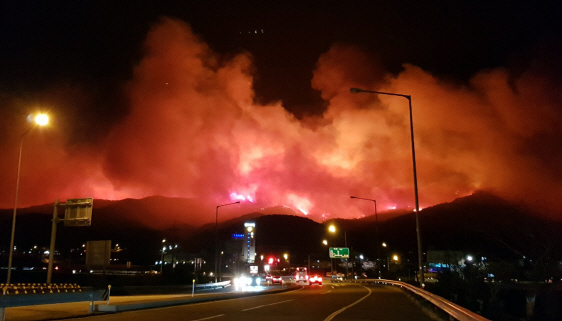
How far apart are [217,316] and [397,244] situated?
16222cm

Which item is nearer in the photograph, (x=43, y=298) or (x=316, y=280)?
(x=43, y=298)

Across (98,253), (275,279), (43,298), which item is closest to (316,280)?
(275,279)

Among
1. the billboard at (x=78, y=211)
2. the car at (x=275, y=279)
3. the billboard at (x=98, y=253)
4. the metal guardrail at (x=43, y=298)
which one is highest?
the billboard at (x=78, y=211)

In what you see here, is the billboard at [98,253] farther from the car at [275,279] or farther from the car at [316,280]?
the car at [275,279]

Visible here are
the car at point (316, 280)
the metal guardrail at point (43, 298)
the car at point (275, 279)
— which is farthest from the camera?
the car at point (275, 279)

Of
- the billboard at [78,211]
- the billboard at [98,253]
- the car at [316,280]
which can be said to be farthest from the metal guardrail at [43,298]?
the car at [316,280]

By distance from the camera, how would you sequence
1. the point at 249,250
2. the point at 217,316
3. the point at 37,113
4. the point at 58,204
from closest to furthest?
the point at 217,316 → the point at 37,113 → the point at 58,204 → the point at 249,250

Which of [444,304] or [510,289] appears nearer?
[444,304]

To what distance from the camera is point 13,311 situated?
60.2 feet

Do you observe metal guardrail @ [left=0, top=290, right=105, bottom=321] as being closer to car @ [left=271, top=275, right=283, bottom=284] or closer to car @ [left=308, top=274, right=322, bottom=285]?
car @ [left=308, top=274, right=322, bottom=285]

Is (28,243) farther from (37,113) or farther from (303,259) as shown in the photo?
(37,113)

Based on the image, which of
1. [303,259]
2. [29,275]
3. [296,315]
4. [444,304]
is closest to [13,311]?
[296,315]

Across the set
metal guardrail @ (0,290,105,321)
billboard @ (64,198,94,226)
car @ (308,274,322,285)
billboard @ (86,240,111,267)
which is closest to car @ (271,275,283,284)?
car @ (308,274,322,285)

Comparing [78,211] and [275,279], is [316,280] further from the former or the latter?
[78,211]
